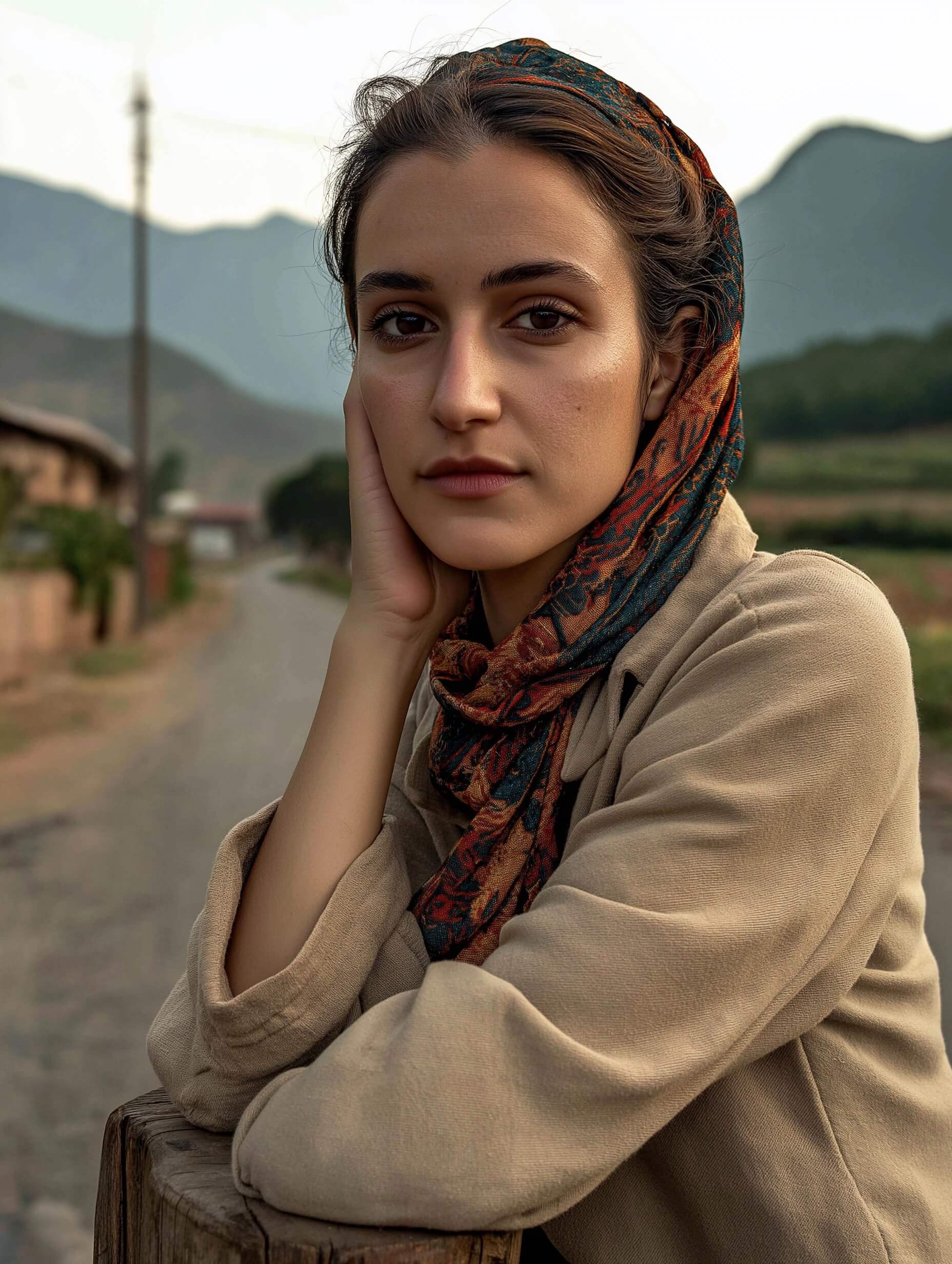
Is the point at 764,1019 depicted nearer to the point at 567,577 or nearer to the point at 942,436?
the point at 567,577

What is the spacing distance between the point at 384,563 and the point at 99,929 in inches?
182

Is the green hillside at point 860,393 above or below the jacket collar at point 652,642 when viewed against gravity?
above

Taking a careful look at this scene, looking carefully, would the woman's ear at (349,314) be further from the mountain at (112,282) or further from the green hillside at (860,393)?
the mountain at (112,282)

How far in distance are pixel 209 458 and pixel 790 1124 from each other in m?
48.6

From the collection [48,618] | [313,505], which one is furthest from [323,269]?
[313,505]

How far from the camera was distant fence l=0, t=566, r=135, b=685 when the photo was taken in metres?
11.9

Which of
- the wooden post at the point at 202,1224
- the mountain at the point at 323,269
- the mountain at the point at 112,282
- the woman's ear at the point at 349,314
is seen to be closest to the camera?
the wooden post at the point at 202,1224

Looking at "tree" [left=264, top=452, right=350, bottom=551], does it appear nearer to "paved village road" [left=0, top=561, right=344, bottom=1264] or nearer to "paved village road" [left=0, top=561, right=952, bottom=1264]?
"paved village road" [left=0, top=561, right=344, bottom=1264]

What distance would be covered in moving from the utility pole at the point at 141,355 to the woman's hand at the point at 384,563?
53.9 ft

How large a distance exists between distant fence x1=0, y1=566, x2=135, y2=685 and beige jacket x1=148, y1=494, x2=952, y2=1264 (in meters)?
11.1

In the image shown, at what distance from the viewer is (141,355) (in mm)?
17141

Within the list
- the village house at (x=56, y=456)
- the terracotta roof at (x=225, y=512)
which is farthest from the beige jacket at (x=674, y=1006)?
the terracotta roof at (x=225, y=512)

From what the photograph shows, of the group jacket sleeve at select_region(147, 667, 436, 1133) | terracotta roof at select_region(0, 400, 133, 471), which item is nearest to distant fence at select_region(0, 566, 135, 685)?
terracotta roof at select_region(0, 400, 133, 471)

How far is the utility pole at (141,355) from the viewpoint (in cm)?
1680
